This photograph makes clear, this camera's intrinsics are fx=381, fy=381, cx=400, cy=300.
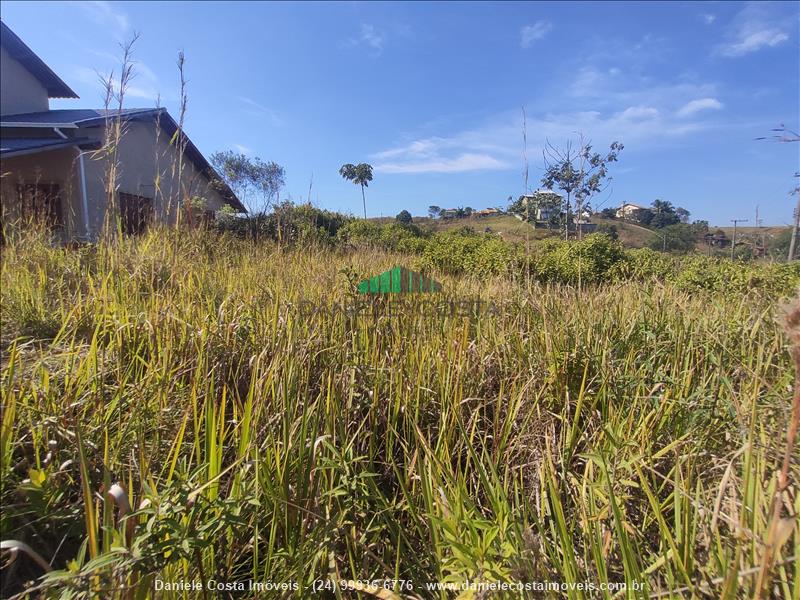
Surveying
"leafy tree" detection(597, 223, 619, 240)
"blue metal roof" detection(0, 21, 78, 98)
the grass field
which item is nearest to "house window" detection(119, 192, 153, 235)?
the grass field

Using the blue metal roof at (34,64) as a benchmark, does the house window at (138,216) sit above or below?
below

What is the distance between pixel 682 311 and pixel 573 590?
192cm

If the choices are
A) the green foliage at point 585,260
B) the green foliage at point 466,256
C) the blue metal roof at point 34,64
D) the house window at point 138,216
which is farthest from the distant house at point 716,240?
the blue metal roof at point 34,64

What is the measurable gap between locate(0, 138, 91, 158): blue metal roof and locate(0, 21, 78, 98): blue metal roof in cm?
453

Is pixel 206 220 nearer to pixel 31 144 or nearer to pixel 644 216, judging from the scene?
pixel 31 144

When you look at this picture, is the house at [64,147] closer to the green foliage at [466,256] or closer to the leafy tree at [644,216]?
the green foliage at [466,256]

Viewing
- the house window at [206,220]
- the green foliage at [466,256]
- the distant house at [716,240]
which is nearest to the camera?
the house window at [206,220]

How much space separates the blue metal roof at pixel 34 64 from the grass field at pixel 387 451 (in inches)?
583

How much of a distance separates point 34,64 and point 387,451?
1825cm

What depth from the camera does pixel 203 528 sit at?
30.3 inches

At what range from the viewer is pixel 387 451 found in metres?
1.29

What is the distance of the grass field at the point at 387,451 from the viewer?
798 mm

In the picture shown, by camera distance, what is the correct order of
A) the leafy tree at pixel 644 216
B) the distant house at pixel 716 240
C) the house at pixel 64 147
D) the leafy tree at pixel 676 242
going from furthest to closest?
the leafy tree at pixel 644 216 < the leafy tree at pixel 676 242 < the house at pixel 64 147 < the distant house at pixel 716 240

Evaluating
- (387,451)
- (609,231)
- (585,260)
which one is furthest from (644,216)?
(387,451)
